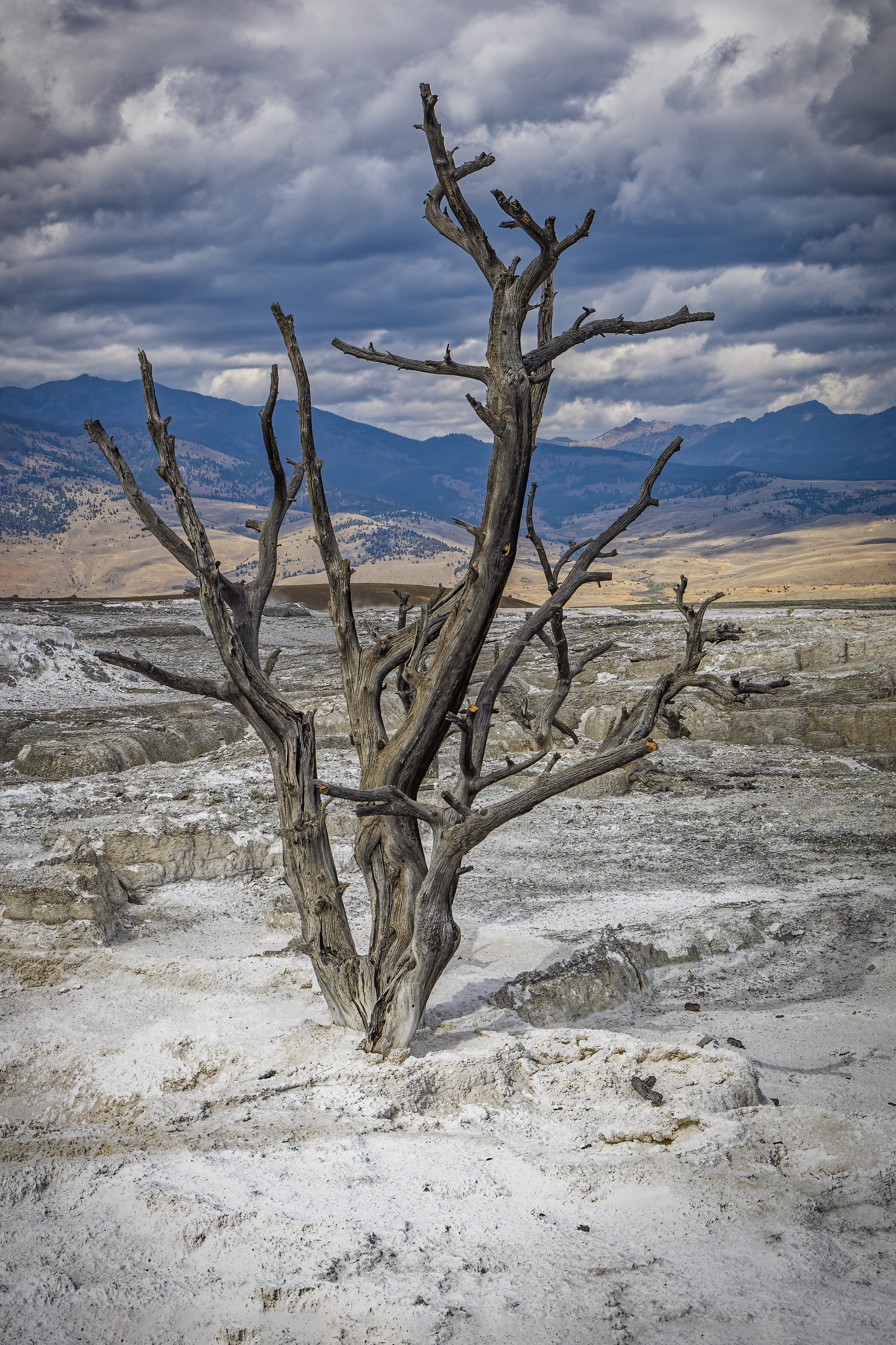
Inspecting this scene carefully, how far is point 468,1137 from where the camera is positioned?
443 centimetres

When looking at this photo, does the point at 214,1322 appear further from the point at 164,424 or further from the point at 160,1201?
the point at 164,424

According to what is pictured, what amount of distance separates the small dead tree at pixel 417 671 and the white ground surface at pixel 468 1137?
0.74 meters

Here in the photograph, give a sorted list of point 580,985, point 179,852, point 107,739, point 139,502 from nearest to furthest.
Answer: point 139,502, point 580,985, point 179,852, point 107,739

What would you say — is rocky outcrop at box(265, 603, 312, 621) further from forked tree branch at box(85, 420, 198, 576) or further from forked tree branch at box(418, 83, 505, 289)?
forked tree branch at box(418, 83, 505, 289)

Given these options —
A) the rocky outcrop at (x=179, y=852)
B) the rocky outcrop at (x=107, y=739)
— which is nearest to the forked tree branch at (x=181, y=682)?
the rocky outcrop at (x=179, y=852)

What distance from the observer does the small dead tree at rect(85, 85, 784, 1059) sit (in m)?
4.70

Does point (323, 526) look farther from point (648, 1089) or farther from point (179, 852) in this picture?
point (179, 852)

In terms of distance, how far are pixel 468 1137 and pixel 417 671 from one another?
264cm

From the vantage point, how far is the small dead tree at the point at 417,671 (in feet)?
15.4

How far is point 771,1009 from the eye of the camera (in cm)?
646

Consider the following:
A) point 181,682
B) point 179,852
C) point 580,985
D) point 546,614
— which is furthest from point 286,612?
point 546,614

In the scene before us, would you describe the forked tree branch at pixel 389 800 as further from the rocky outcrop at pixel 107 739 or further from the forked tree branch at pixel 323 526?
the rocky outcrop at pixel 107 739

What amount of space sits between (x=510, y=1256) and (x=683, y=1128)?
130cm

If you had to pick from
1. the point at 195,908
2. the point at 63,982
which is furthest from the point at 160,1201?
the point at 195,908
